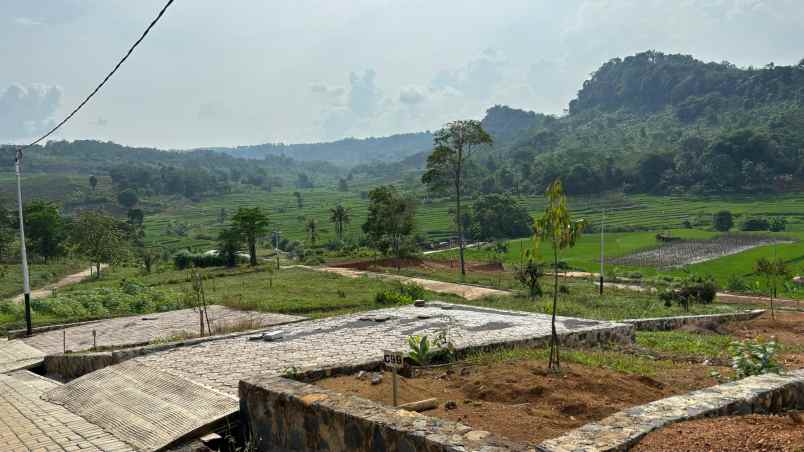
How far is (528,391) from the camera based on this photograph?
684 cm

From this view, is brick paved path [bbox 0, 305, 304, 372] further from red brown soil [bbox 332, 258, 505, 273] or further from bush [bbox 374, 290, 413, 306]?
red brown soil [bbox 332, 258, 505, 273]

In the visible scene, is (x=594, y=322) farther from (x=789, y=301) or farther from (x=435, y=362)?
(x=789, y=301)

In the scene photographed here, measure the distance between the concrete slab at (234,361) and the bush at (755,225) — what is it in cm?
5408

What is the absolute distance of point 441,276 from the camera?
117 ft

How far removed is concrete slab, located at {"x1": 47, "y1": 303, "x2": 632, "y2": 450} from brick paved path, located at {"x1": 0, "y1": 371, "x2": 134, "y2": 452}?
6.4 inches

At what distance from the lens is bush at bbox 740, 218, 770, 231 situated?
59469 mm

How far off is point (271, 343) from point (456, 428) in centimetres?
738

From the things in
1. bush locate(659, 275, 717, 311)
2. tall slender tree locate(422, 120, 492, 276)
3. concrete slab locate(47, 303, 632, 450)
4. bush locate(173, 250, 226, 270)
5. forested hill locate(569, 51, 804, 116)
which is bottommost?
bush locate(173, 250, 226, 270)

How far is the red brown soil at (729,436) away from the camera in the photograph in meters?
4.25

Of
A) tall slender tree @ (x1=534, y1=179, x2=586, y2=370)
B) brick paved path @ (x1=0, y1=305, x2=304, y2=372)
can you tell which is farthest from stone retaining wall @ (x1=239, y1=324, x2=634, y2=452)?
brick paved path @ (x1=0, y1=305, x2=304, y2=372)

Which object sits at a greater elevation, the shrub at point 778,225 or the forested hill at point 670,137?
the forested hill at point 670,137

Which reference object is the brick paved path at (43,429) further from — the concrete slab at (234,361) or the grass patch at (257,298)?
the grass patch at (257,298)

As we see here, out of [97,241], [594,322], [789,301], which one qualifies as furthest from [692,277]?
[97,241]

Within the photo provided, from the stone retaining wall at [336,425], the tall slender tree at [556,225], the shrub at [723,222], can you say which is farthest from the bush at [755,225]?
→ the stone retaining wall at [336,425]
